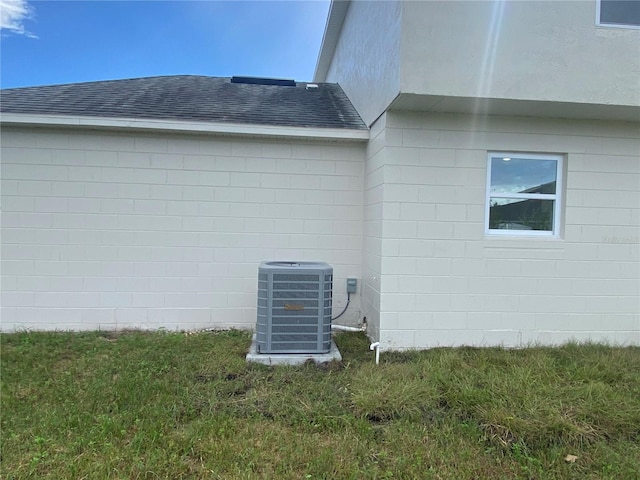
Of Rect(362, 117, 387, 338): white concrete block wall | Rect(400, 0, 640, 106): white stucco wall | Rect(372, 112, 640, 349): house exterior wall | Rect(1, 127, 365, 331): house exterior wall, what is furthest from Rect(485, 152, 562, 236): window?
Rect(1, 127, 365, 331): house exterior wall

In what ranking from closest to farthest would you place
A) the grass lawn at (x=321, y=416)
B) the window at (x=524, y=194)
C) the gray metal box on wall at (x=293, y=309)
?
the grass lawn at (x=321, y=416) → the gray metal box on wall at (x=293, y=309) → the window at (x=524, y=194)

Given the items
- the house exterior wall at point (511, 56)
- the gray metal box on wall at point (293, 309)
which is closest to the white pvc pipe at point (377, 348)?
the gray metal box on wall at point (293, 309)

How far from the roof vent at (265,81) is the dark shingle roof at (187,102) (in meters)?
0.55

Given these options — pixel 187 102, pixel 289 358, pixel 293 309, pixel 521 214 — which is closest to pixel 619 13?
pixel 521 214

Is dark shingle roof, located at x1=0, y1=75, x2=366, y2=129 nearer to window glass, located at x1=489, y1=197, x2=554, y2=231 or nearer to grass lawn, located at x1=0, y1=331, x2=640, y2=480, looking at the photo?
window glass, located at x1=489, y1=197, x2=554, y2=231

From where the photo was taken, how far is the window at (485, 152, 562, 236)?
14.1ft

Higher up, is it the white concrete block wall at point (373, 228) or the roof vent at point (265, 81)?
the roof vent at point (265, 81)

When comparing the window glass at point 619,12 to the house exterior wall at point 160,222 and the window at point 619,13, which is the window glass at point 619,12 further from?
the house exterior wall at point 160,222

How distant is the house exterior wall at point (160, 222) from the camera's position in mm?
4656

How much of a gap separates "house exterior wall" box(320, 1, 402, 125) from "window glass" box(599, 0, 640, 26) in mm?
2168

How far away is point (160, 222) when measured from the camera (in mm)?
4801

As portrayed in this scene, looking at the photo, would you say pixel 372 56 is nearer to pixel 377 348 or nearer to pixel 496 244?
pixel 496 244

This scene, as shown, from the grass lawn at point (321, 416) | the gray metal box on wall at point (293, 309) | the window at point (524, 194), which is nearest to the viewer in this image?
the grass lawn at point (321, 416)

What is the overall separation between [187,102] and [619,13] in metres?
5.32
